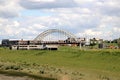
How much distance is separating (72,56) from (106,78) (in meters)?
42.1

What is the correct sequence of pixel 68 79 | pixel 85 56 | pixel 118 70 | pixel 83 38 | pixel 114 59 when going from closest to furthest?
1. pixel 68 79
2. pixel 118 70
3. pixel 114 59
4. pixel 85 56
5. pixel 83 38

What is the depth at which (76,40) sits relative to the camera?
19600 centimetres

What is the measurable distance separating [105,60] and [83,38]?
12638cm

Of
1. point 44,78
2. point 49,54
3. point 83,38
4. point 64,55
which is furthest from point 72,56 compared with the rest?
point 83,38

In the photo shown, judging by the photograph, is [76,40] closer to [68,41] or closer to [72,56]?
[68,41]

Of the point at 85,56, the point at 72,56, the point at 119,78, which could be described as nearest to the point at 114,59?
the point at 85,56

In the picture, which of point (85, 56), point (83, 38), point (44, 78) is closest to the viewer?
point (44, 78)

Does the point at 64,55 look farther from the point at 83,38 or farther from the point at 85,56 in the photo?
the point at 83,38

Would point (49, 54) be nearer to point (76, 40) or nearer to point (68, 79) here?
point (68, 79)

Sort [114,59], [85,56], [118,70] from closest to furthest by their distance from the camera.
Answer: [118,70], [114,59], [85,56]

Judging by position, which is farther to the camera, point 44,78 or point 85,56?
point 85,56

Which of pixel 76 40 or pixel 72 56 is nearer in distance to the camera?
pixel 72 56

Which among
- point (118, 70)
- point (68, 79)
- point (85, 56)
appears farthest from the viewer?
point (85, 56)

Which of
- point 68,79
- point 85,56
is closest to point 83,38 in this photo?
point 85,56
